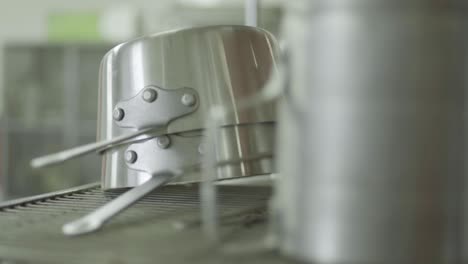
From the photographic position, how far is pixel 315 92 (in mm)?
350

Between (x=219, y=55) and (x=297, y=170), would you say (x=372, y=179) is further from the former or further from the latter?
(x=219, y=55)

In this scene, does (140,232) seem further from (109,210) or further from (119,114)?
(119,114)

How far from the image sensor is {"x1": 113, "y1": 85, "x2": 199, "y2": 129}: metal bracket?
57cm

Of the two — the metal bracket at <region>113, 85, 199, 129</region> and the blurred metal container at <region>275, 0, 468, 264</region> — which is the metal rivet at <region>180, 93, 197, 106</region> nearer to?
the metal bracket at <region>113, 85, 199, 129</region>

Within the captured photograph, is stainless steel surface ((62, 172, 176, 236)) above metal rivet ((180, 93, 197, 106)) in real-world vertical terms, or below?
below

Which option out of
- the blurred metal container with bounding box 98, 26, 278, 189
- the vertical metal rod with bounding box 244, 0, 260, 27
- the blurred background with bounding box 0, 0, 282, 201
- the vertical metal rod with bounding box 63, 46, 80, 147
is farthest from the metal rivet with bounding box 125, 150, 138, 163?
the vertical metal rod with bounding box 63, 46, 80, 147

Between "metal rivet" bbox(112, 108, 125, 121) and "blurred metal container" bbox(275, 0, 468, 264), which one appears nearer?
"blurred metal container" bbox(275, 0, 468, 264)

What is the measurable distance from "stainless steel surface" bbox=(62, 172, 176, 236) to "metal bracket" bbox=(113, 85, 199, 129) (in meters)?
0.05

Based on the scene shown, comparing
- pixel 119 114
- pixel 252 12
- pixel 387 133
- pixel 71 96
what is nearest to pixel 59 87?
pixel 71 96

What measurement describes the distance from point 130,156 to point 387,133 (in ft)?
1.05

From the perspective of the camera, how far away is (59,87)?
386cm

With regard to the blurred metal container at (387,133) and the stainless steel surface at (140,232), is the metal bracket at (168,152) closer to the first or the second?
the stainless steel surface at (140,232)

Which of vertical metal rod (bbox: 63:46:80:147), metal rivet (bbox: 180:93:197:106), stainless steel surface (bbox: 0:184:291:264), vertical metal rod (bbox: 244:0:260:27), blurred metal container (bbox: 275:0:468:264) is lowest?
stainless steel surface (bbox: 0:184:291:264)

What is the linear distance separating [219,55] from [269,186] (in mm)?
199
